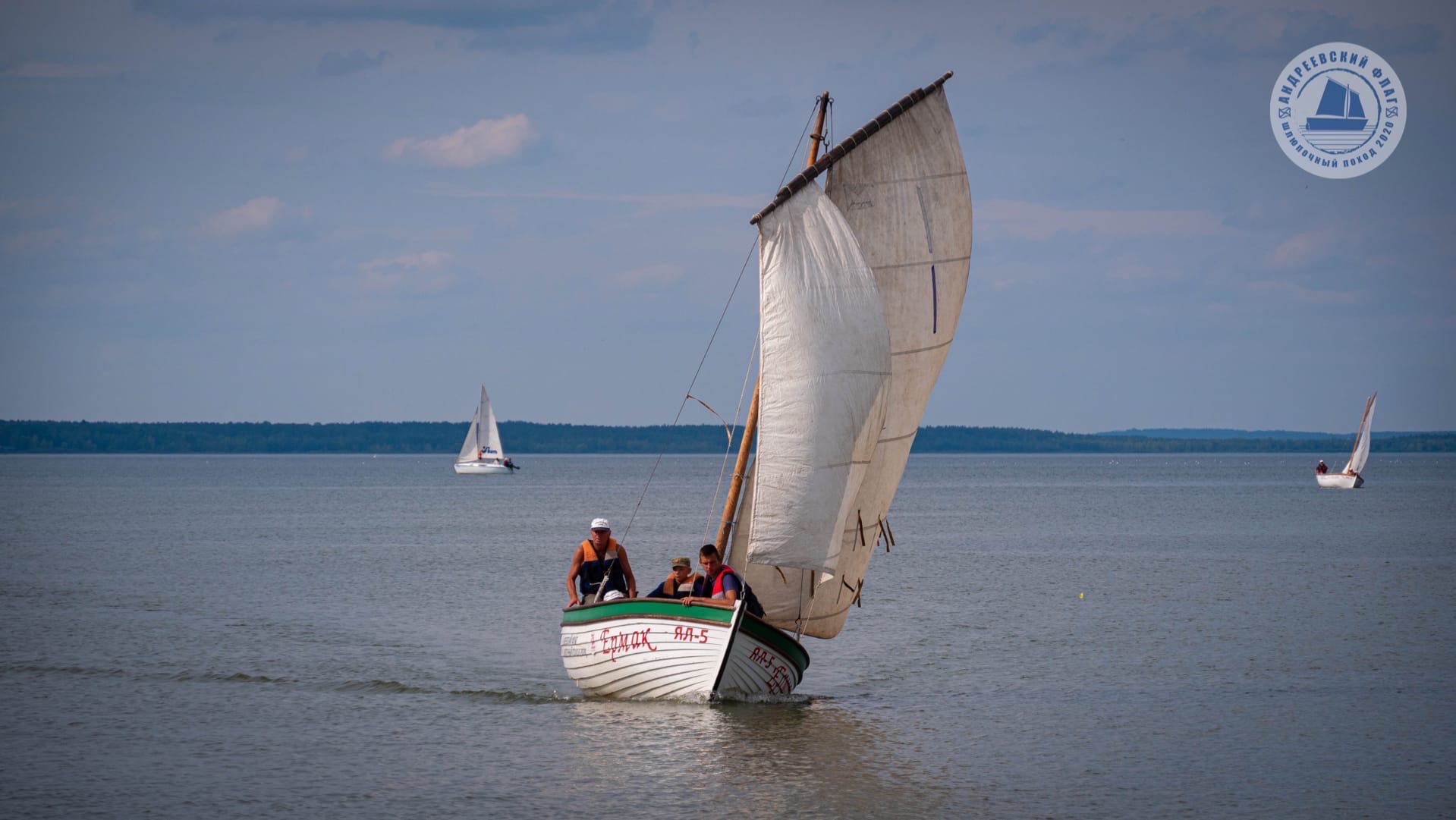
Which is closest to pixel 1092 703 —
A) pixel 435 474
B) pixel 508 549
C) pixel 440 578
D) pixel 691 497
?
pixel 440 578

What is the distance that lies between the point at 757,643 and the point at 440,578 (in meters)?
25.9

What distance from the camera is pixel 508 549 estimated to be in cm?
5625

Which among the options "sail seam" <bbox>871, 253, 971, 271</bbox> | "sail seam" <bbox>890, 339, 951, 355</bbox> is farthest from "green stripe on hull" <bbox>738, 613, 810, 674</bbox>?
"sail seam" <bbox>871, 253, 971, 271</bbox>

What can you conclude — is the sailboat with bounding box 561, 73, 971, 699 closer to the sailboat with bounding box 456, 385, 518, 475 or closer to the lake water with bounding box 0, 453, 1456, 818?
the lake water with bounding box 0, 453, 1456, 818

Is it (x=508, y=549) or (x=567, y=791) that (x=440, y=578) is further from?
(x=567, y=791)

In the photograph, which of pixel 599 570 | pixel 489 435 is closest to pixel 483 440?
pixel 489 435

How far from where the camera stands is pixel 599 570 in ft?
70.3

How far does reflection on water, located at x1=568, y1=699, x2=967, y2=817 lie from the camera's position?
1634cm

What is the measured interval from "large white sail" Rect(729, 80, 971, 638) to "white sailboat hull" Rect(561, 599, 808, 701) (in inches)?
65.8

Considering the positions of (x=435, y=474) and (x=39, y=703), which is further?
(x=435, y=474)

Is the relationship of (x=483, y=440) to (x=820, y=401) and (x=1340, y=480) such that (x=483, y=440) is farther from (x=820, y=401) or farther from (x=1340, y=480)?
(x=820, y=401)

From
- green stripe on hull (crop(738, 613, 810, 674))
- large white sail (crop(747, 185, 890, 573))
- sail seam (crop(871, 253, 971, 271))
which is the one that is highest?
sail seam (crop(871, 253, 971, 271))

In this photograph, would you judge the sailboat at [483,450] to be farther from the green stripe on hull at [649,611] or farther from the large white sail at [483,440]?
the green stripe on hull at [649,611]

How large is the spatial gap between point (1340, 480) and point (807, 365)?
104 m
